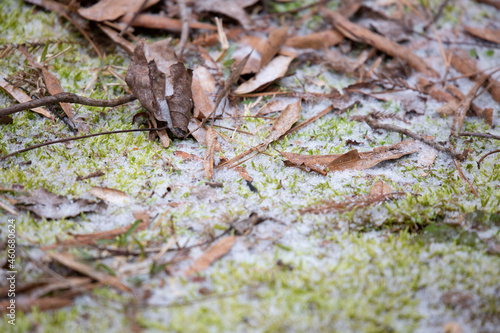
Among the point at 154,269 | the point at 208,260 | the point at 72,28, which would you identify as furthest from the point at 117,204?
the point at 72,28

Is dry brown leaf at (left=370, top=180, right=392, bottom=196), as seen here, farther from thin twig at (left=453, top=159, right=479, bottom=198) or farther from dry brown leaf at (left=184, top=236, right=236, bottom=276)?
dry brown leaf at (left=184, top=236, right=236, bottom=276)

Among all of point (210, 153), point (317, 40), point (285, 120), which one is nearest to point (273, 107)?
point (285, 120)

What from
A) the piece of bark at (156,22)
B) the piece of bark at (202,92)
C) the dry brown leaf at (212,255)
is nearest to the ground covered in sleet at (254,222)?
the dry brown leaf at (212,255)

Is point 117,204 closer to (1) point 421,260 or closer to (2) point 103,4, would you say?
(1) point 421,260

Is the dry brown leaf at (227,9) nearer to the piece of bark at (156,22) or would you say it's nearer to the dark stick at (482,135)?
the piece of bark at (156,22)

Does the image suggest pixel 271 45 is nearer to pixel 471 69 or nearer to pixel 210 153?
pixel 210 153

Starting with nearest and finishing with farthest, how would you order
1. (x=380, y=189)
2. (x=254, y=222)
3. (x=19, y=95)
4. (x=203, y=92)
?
(x=254, y=222)
(x=380, y=189)
(x=19, y=95)
(x=203, y=92)
